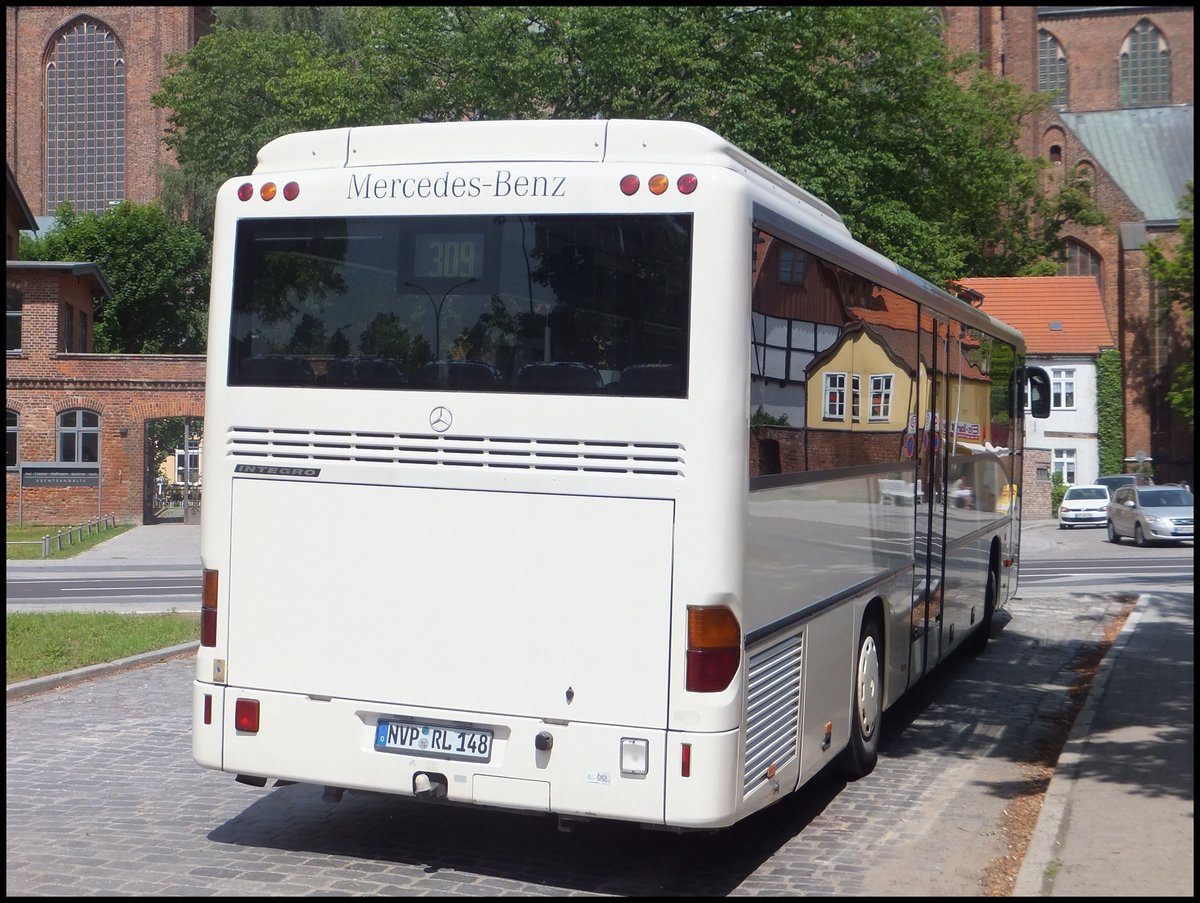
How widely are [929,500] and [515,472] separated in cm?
499

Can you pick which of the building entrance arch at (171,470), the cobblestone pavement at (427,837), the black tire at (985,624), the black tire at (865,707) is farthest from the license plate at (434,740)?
the building entrance arch at (171,470)

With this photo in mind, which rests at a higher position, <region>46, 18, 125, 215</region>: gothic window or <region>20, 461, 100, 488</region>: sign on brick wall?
<region>46, 18, 125, 215</region>: gothic window

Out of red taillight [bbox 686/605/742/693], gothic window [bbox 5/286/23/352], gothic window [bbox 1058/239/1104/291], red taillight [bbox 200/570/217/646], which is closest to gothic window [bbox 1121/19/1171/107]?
gothic window [bbox 1058/239/1104/291]

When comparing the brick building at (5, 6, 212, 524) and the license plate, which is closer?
the license plate

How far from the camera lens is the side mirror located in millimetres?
14852

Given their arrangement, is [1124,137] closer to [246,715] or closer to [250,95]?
[250,95]

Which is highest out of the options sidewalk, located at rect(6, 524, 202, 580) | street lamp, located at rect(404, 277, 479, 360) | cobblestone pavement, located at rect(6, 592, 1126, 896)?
street lamp, located at rect(404, 277, 479, 360)

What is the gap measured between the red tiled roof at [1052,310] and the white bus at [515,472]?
5286cm

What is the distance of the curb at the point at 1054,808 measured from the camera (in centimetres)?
587

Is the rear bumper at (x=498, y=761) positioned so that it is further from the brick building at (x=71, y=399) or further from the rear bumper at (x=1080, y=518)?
the rear bumper at (x=1080, y=518)

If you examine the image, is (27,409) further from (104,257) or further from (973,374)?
(973,374)

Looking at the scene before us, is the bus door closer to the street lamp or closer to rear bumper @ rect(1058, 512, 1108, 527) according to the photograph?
the street lamp

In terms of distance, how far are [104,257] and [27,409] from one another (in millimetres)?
19417

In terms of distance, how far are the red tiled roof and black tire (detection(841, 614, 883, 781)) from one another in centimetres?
5049
